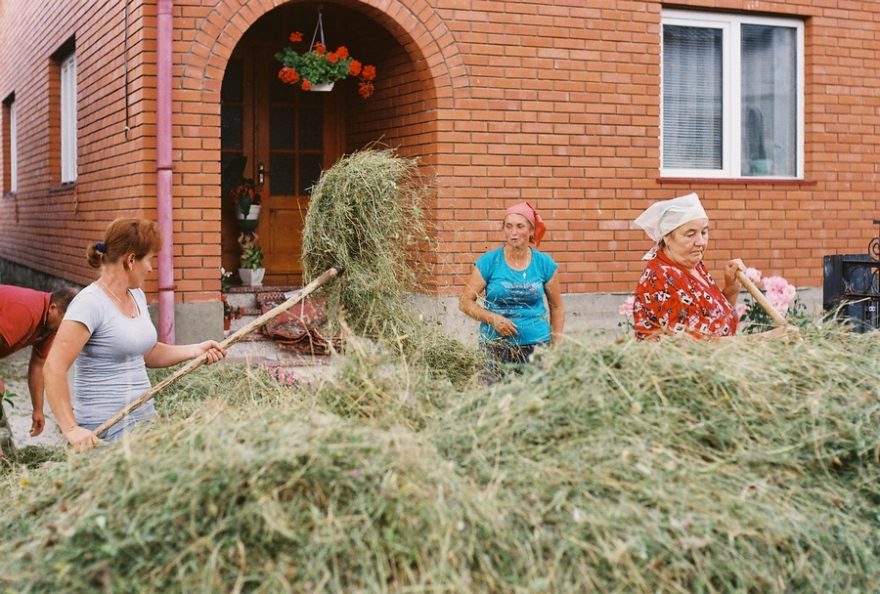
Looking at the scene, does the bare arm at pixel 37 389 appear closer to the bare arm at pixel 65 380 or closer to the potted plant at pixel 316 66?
the bare arm at pixel 65 380

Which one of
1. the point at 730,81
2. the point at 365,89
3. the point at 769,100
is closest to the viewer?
the point at 365,89

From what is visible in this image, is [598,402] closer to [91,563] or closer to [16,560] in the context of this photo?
[91,563]

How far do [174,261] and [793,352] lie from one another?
5390 mm

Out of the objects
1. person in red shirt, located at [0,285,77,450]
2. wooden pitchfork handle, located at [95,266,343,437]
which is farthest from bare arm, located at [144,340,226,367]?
person in red shirt, located at [0,285,77,450]

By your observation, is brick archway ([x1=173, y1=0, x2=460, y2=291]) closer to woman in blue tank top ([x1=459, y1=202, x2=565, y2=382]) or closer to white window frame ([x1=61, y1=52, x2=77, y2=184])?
woman in blue tank top ([x1=459, y1=202, x2=565, y2=382])

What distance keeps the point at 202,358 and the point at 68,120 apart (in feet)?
28.4

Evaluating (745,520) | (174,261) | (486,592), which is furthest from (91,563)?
(174,261)

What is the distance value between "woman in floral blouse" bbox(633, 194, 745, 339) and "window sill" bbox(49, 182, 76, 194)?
26.3ft

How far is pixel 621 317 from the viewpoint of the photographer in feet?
31.7

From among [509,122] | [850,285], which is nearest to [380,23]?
[509,122]

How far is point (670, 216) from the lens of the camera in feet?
15.5

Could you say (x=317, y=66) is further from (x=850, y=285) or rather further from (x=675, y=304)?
(x=675, y=304)

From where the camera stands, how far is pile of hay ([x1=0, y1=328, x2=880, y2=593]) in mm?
2881

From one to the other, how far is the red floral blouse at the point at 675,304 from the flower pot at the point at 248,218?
19.0 ft
